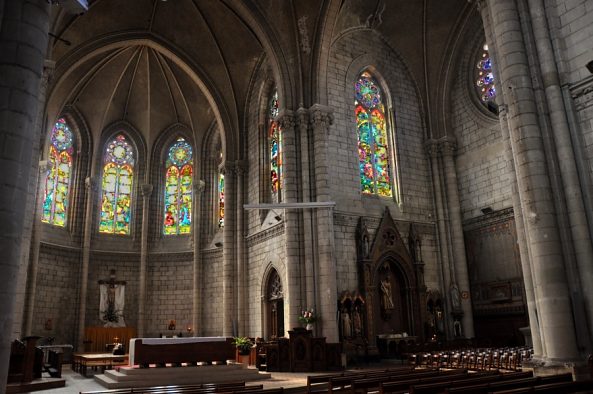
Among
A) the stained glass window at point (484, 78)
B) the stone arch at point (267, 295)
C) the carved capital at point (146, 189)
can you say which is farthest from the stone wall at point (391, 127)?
the carved capital at point (146, 189)

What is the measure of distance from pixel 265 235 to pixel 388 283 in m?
5.82

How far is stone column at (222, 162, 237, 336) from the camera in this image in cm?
2328

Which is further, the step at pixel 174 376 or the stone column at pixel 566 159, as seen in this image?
the step at pixel 174 376

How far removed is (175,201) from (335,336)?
624 inches

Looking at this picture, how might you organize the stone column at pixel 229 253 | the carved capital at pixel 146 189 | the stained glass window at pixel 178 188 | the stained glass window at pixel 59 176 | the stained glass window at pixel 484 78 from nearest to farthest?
the stained glass window at pixel 484 78 < the stone column at pixel 229 253 < the stained glass window at pixel 59 176 < the carved capital at pixel 146 189 < the stained glass window at pixel 178 188

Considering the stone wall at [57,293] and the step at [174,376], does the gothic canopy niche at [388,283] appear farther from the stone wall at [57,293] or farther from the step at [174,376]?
the stone wall at [57,293]

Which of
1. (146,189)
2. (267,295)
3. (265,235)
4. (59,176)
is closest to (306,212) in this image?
(265,235)

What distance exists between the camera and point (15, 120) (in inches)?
271

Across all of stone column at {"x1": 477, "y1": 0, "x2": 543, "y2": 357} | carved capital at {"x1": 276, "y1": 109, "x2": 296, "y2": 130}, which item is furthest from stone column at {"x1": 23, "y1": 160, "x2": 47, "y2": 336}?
stone column at {"x1": 477, "y1": 0, "x2": 543, "y2": 357}

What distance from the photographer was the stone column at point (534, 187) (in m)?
10.4

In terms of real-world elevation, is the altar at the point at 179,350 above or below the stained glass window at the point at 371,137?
below

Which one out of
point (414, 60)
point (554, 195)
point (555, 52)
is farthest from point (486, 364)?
point (414, 60)

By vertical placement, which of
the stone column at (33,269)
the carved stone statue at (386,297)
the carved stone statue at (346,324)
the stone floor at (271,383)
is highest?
the stone column at (33,269)

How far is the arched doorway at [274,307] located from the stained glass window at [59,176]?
12.8 meters
